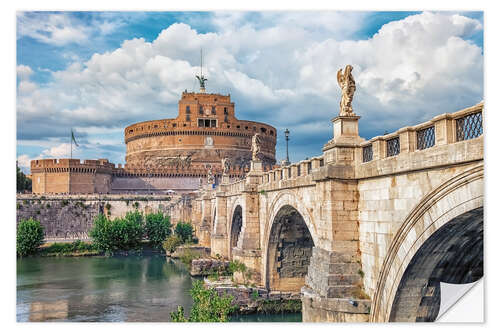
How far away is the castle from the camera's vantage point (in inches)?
2404

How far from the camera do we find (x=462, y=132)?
23.5 feet

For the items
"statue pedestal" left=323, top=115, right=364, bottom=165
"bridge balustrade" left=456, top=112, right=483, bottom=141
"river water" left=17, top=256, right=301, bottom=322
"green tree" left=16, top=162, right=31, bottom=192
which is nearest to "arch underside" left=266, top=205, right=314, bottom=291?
"river water" left=17, top=256, right=301, bottom=322

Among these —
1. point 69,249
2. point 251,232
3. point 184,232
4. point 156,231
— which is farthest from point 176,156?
point 251,232

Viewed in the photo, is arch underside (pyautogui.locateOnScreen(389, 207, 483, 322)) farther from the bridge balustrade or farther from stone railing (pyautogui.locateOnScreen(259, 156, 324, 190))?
stone railing (pyautogui.locateOnScreen(259, 156, 324, 190))

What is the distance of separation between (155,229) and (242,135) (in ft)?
108

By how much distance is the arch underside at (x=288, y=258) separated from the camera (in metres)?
20.6

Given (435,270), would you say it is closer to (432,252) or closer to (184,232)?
(432,252)

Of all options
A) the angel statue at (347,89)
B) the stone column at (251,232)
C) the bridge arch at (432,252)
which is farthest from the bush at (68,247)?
→ the bridge arch at (432,252)

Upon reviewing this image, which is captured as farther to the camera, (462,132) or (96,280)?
(96,280)

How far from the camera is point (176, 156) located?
73625mm

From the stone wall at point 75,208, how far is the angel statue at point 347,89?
146 ft

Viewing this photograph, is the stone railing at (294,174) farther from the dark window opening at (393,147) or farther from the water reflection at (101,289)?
the water reflection at (101,289)
